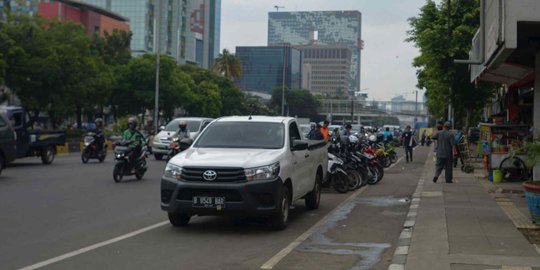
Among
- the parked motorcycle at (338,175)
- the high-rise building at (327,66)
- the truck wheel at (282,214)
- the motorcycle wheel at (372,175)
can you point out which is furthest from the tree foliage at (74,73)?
the high-rise building at (327,66)

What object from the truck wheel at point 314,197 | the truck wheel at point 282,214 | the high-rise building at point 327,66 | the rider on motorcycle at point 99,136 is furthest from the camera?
the high-rise building at point 327,66

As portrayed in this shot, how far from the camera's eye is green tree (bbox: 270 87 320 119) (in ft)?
320

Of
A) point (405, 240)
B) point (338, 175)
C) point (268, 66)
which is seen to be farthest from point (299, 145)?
point (268, 66)

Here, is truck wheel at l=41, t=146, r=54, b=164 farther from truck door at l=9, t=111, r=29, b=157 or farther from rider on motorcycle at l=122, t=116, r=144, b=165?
rider on motorcycle at l=122, t=116, r=144, b=165

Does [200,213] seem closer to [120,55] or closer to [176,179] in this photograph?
[176,179]

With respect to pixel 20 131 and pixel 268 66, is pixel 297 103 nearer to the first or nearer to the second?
pixel 268 66

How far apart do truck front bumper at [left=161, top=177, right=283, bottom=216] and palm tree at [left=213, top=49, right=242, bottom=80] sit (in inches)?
3038

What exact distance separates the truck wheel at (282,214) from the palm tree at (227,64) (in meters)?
76.6

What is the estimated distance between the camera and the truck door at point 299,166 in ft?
34.8

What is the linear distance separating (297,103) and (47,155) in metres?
78.4

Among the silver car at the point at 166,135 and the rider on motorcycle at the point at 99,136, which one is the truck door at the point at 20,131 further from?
the silver car at the point at 166,135

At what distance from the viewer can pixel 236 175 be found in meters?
9.27

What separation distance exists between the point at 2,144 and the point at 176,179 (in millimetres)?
10006

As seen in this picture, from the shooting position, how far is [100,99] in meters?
49.2
